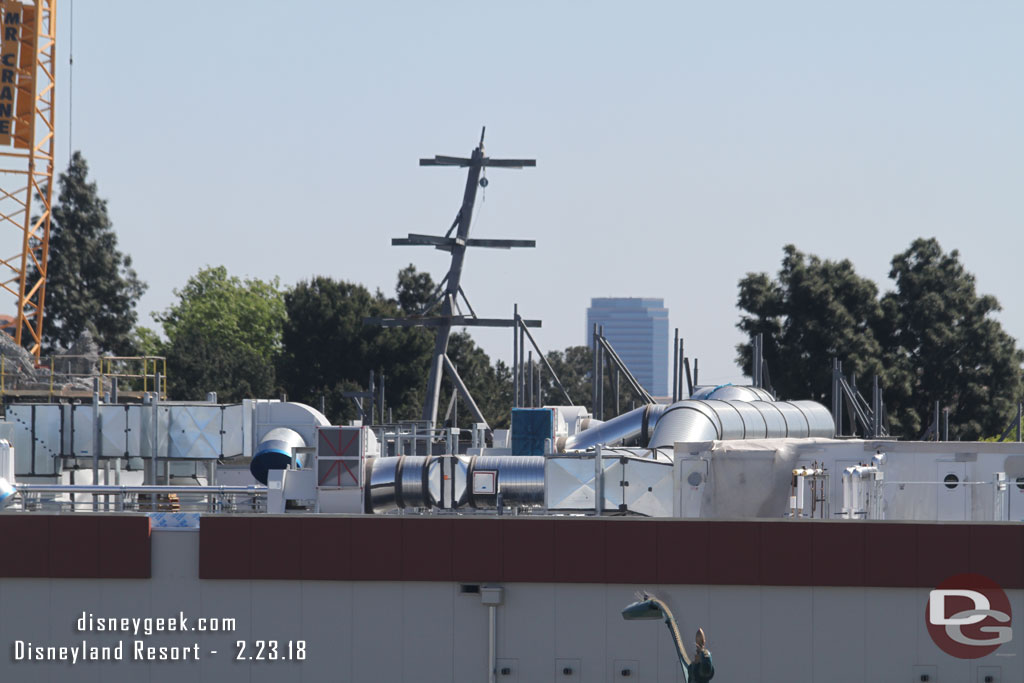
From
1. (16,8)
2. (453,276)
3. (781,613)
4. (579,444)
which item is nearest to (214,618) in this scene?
(781,613)

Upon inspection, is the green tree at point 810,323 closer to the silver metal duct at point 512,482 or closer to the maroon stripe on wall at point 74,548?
the silver metal duct at point 512,482

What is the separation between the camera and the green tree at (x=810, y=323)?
70250mm

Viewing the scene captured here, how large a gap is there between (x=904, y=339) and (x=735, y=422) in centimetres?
4710

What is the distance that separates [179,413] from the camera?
1093 inches

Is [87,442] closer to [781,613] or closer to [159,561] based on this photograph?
[159,561]

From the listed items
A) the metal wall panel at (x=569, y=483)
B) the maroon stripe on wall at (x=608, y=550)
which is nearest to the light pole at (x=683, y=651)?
the maroon stripe on wall at (x=608, y=550)

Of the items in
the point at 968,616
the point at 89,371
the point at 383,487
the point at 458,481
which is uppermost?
the point at 89,371

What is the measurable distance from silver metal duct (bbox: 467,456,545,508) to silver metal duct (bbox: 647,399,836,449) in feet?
13.9

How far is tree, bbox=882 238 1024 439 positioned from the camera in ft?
229

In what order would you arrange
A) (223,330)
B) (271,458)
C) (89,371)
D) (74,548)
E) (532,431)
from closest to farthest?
(74,548)
(271,458)
(532,431)
(89,371)
(223,330)

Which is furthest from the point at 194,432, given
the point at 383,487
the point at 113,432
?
the point at 383,487

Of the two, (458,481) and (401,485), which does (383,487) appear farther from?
(458,481)

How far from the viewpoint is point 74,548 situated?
17.2 metres

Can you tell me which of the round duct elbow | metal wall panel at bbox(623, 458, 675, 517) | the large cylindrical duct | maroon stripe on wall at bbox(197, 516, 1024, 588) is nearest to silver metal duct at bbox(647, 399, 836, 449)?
metal wall panel at bbox(623, 458, 675, 517)
